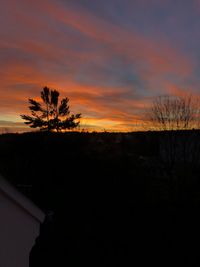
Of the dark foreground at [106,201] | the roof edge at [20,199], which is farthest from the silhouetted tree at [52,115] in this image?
the roof edge at [20,199]

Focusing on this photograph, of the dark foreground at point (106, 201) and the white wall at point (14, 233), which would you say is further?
the dark foreground at point (106, 201)

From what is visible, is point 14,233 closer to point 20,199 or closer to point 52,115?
point 20,199

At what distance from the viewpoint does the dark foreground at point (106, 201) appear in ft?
46.0

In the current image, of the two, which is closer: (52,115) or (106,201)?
(106,201)

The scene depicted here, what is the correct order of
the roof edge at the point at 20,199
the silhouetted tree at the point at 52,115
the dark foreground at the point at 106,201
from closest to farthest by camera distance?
the roof edge at the point at 20,199 < the dark foreground at the point at 106,201 < the silhouetted tree at the point at 52,115

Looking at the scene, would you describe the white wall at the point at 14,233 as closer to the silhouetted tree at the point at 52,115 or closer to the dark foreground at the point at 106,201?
the dark foreground at the point at 106,201

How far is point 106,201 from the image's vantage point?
17.9 metres

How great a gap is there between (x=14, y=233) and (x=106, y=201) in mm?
13534

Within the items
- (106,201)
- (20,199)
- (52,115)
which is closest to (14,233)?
(20,199)

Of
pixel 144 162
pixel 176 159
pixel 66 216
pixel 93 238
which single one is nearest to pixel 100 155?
pixel 144 162

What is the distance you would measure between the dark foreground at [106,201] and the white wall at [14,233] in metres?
6.45

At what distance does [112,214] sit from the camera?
671 inches

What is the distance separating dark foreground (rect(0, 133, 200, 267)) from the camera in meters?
14.0

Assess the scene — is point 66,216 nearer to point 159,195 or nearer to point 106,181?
point 106,181
